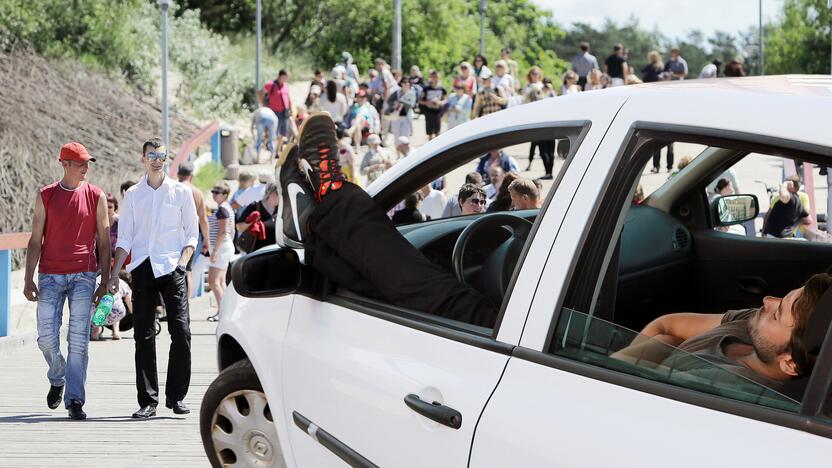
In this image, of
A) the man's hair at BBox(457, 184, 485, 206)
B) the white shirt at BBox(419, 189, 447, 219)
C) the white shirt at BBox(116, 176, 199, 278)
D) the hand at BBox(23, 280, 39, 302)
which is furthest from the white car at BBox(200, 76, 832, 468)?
the white shirt at BBox(419, 189, 447, 219)

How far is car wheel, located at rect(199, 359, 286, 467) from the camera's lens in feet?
14.0

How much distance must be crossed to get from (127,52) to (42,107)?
19.7 ft

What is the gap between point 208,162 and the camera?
25672mm

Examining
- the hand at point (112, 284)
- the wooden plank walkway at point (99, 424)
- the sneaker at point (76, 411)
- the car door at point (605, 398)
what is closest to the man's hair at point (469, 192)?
the wooden plank walkway at point (99, 424)

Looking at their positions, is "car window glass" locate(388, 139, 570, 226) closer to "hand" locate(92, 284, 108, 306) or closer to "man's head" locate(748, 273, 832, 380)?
"man's head" locate(748, 273, 832, 380)

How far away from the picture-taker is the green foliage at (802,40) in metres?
77.6

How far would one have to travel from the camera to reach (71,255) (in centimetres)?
759

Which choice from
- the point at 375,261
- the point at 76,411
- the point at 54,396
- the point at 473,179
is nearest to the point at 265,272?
the point at 375,261

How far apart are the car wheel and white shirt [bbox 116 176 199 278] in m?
3.06

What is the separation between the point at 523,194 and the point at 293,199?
3.34 meters

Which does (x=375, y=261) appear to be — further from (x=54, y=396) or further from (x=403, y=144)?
(x=403, y=144)

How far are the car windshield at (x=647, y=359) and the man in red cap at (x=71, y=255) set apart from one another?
17.8 feet

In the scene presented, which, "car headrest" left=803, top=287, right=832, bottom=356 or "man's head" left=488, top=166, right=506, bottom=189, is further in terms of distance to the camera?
"man's head" left=488, top=166, right=506, bottom=189

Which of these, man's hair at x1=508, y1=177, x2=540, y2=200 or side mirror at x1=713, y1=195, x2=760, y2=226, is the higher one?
man's hair at x1=508, y1=177, x2=540, y2=200
